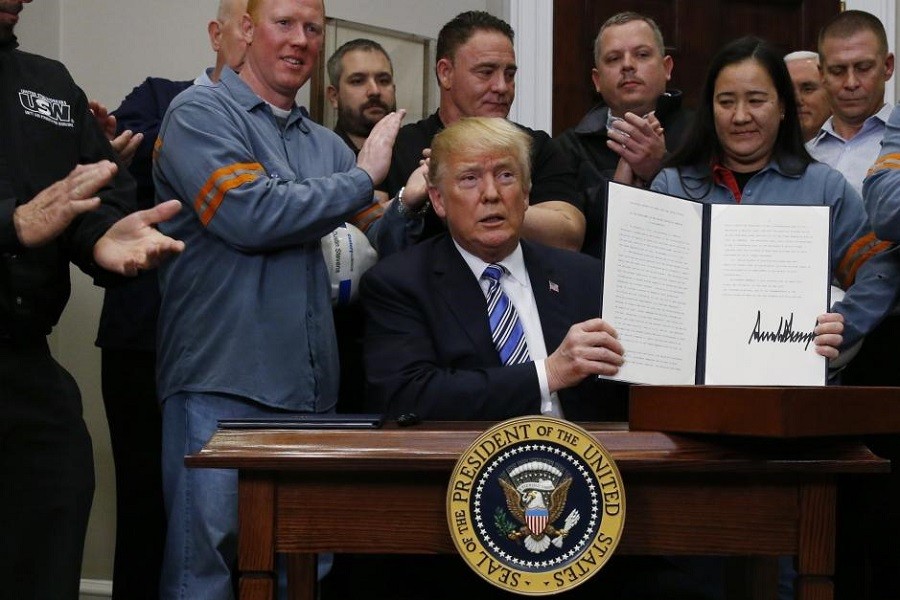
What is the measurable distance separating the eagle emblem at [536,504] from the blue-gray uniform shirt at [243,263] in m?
1.03

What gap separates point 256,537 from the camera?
2.09 m

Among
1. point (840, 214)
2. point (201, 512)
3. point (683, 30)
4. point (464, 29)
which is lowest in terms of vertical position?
point (201, 512)

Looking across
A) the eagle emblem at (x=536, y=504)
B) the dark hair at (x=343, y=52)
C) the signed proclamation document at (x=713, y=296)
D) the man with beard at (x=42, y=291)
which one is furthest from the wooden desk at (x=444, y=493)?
the dark hair at (x=343, y=52)

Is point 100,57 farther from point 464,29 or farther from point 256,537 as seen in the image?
point 256,537

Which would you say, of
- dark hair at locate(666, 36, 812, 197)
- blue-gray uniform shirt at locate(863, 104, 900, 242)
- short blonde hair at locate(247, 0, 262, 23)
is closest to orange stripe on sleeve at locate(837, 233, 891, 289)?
blue-gray uniform shirt at locate(863, 104, 900, 242)

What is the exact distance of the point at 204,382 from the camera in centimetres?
296

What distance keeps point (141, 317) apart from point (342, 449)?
1.74m

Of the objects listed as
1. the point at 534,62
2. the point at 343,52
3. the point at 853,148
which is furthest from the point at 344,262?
the point at 534,62

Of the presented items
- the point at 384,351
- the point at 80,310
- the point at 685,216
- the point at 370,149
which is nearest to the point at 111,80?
the point at 80,310

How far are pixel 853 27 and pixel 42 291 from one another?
8.74ft

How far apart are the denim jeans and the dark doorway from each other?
→ 2647 millimetres

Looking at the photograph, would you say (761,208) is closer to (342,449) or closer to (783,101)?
(783,101)

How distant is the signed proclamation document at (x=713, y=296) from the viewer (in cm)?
264
